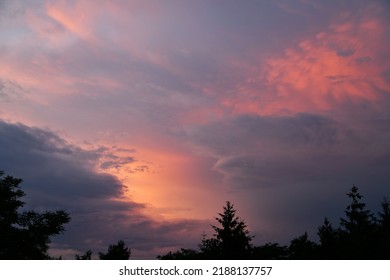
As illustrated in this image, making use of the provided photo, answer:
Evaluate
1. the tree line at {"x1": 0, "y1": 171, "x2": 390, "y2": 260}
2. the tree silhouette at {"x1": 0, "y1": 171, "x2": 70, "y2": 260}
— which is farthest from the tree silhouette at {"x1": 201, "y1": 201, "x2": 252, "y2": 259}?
the tree silhouette at {"x1": 0, "y1": 171, "x2": 70, "y2": 260}

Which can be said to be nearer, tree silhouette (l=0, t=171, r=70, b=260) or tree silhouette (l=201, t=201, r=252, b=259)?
tree silhouette (l=0, t=171, r=70, b=260)

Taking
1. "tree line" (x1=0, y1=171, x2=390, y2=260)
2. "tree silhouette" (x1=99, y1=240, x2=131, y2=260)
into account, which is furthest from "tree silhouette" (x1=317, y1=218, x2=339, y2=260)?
"tree silhouette" (x1=99, y1=240, x2=131, y2=260)

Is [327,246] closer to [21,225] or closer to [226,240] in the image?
[226,240]

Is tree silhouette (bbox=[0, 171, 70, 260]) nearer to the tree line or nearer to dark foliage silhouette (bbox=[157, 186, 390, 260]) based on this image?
the tree line

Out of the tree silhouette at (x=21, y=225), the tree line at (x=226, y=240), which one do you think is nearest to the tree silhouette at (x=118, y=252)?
the tree line at (x=226, y=240)

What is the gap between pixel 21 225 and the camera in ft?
61.0

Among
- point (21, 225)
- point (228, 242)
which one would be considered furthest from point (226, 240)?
point (21, 225)

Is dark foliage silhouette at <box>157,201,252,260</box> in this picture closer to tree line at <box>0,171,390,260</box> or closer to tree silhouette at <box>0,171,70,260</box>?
tree line at <box>0,171,390,260</box>

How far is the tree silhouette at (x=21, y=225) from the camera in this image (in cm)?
1789

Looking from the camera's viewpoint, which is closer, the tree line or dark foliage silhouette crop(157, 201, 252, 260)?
the tree line

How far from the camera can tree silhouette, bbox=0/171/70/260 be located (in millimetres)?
17891

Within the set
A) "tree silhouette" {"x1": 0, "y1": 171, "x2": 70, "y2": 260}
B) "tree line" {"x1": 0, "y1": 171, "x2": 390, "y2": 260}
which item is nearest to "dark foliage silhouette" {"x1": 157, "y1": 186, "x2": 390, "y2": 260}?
"tree line" {"x1": 0, "y1": 171, "x2": 390, "y2": 260}
